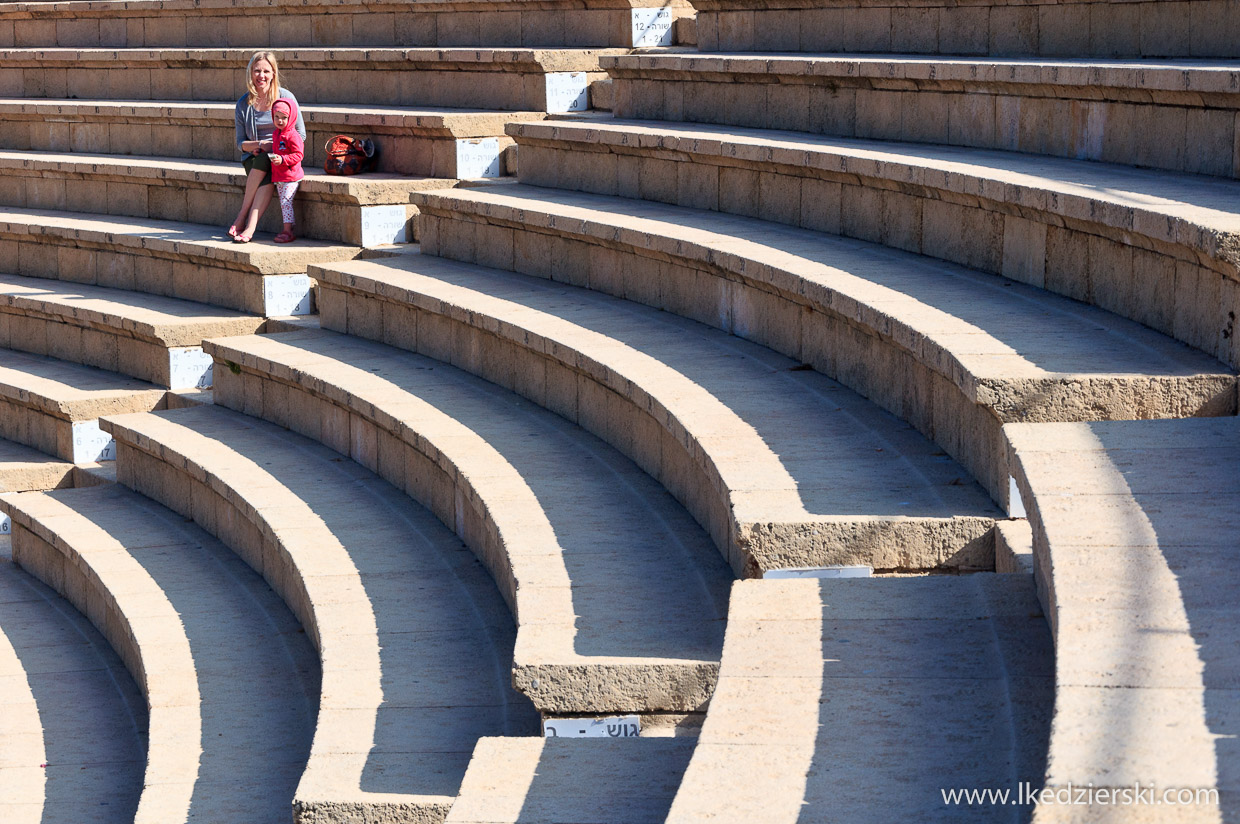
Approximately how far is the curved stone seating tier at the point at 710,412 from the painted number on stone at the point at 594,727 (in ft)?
1.95

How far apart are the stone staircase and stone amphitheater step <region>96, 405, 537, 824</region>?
3 cm

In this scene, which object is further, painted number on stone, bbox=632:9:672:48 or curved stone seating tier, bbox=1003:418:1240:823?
painted number on stone, bbox=632:9:672:48

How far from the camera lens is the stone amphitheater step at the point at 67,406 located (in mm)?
10047

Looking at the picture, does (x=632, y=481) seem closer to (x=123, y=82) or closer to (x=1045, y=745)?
(x=1045, y=745)

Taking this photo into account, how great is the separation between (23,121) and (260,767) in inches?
384

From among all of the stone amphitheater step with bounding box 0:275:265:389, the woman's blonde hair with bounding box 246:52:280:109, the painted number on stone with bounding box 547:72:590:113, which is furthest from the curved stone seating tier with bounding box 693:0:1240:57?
the stone amphitheater step with bounding box 0:275:265:389

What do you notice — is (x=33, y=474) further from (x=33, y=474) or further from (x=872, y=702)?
(x=872, y=702)

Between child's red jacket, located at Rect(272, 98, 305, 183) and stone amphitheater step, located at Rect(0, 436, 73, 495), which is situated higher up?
child's red jacket, located at Rect(272, 98, 305, 183)

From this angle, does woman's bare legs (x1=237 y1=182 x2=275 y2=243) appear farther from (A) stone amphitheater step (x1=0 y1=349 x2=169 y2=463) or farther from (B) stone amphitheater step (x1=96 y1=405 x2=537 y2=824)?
(B) stone amphitheater step (x1=96 y1=405 x2=537 y2=824)

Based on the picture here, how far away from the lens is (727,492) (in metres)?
5.13

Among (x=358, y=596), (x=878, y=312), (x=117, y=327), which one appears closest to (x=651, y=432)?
(x=878, y=312)

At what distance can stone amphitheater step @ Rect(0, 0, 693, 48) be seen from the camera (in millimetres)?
11555

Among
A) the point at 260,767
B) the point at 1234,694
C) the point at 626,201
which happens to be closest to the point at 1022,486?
the point at 1234,694

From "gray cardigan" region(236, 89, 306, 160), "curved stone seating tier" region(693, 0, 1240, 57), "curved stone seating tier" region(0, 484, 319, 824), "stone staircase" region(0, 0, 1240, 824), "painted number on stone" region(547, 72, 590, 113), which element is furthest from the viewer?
"painted number on stone" region(547, 72, 590, 113)
